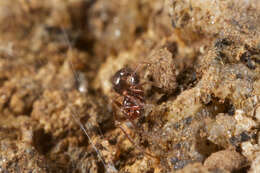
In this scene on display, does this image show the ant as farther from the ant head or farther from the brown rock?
the brown rock

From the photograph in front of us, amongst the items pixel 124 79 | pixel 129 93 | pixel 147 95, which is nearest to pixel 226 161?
pixel 147 95

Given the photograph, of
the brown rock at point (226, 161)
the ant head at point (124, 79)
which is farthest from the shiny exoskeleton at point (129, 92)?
the brown rock at point (226, 161)

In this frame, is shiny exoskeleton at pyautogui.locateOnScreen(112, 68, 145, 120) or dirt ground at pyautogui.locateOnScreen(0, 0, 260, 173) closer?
dirt ground at pyautogui.locateOnScreen(0, 0, 260, 173)

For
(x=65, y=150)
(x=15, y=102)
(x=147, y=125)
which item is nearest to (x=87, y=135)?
(x=65, y=150)

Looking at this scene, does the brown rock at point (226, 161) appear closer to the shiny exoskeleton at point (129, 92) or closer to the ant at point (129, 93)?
the ant at point (129, 93)

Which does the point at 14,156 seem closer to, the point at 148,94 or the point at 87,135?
the point at 87,135

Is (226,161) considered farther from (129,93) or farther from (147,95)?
(129,93)

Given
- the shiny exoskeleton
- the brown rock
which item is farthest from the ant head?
the brown rock
